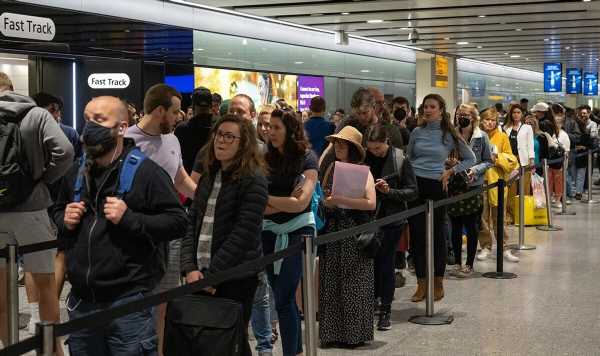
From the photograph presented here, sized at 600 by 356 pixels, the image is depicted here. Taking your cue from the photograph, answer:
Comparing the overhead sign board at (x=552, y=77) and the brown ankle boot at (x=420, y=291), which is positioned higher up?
the overhead sign board at (x=552, y=77)

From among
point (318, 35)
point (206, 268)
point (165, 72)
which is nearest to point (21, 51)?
point (165, 72)

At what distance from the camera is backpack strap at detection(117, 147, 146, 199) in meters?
3.82

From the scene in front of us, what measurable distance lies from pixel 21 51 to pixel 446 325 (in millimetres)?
6746

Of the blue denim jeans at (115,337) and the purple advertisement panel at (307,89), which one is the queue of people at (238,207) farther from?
the purple advertisement panel at (307,89)

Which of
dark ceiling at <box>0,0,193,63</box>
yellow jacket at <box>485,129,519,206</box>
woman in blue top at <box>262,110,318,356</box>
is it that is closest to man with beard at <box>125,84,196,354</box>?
woman in blue top at <box>262,110,318,356</box>

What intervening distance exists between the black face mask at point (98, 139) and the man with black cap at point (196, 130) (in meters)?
2.94

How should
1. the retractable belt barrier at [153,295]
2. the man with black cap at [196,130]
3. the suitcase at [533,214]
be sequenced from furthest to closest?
the suitcase at [533,214] < the man with black cap at [196,130] < the retractable belt barrier at [153,295]

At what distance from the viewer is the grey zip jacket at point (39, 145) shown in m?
5.47

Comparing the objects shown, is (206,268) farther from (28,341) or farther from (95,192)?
(28,341)

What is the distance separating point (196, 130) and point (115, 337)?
323 centimetres

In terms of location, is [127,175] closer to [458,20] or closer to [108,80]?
[108,80]

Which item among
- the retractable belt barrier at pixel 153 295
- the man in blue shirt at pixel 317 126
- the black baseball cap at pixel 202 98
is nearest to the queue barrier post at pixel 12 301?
the retractable belt barrier at pixel 153 295

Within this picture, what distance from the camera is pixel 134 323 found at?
376 cm

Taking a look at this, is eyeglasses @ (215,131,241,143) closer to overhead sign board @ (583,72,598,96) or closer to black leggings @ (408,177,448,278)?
black leggings @ (408,177,448,278)
